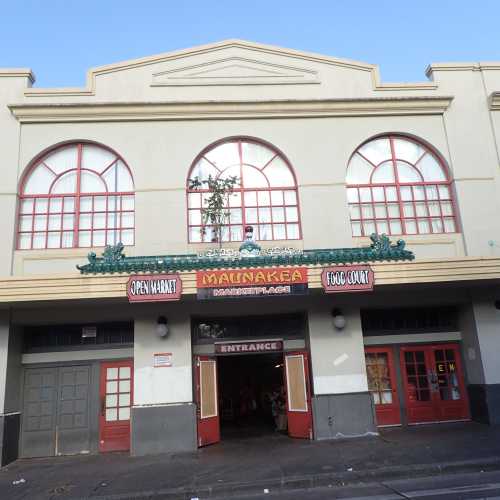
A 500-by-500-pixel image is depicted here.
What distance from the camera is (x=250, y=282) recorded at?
10367 mm

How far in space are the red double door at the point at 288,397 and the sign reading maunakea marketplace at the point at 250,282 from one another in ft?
7.83

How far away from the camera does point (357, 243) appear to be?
12.6 meters

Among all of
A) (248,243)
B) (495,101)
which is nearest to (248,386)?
(248,243)

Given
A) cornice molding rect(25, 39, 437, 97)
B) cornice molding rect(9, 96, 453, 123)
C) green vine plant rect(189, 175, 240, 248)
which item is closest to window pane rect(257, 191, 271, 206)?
green vine plant rect(189, 175, 240, 248)

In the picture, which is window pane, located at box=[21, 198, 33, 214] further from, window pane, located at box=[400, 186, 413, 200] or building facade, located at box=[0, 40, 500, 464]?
window pane, located at box=[400, 186, 413, 200]

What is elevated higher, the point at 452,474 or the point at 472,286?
the point at 472,286

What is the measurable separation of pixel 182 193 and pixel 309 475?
24.5 ft

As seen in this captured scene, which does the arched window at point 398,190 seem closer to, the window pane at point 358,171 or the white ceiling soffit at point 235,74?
the window pane at point 358,171

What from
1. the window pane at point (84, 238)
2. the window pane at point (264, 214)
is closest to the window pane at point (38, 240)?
the window pane at point (84, 238)

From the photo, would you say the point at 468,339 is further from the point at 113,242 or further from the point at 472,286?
the point at 113,242

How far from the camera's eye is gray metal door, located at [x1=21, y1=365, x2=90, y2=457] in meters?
11.5

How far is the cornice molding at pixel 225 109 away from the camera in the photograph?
1273 centimetres

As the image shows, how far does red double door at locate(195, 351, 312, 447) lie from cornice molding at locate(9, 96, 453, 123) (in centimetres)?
657

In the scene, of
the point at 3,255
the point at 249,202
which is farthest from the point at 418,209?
the point at 3,255
